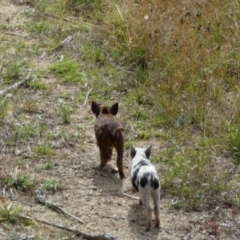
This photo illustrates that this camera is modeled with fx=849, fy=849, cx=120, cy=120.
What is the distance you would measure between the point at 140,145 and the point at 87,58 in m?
2.27

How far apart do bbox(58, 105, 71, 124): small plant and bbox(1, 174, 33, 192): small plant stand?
1592 mm

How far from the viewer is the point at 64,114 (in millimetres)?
9273

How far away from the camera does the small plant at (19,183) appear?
25.1 ft

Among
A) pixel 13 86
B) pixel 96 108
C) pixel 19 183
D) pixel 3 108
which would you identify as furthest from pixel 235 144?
pixel 13 86

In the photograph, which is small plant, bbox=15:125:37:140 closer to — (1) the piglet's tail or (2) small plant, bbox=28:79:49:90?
(2) small plant, bbox=28:79:49:90

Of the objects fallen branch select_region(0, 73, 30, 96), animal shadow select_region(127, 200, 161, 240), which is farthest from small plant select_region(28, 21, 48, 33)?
animal shadow select_region(127, 200, 161, 240)

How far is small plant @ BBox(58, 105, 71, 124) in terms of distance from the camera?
9234mm

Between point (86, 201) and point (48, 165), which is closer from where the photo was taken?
point (86, 201)

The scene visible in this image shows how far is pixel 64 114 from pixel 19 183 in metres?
1.73

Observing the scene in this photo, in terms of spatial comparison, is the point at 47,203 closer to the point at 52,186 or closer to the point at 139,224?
the point at 52,186

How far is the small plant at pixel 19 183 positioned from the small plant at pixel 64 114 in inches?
62.7

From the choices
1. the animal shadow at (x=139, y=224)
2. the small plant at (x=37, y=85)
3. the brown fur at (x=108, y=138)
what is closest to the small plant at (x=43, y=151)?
the brown fur at (x=108, y=138)

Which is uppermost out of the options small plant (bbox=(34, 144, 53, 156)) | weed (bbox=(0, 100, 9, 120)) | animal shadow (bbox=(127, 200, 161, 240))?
weed (bbox=(0, 100, 9, 120))

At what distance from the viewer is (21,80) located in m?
10.1
